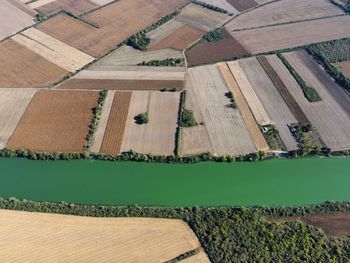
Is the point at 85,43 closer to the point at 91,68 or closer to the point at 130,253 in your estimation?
the point at 91,68

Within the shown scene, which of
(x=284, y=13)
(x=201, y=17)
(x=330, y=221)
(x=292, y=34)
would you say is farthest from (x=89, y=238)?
(x=284, y=13)

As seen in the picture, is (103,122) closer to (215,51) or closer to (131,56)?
(131,56)

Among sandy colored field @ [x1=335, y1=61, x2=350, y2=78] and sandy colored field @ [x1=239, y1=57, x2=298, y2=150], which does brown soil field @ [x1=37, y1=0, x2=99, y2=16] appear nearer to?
sandy colored field @ [x1=239, y1=57, x2=298, y2=150]

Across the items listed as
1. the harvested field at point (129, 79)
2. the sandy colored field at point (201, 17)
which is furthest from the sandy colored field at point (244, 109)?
the sandy colored field at point (201, 17)

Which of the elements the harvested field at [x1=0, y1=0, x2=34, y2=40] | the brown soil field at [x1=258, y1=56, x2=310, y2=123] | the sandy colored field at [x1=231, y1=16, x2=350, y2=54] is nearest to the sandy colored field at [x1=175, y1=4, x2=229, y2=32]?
the sandy colored field at [x1=231, y1=16, x2=350, y2=54]

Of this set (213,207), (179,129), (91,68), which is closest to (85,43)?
(91,68)
